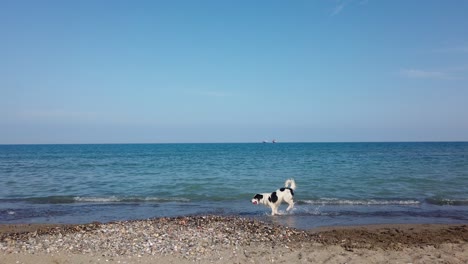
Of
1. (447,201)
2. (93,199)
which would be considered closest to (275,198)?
(447,201)

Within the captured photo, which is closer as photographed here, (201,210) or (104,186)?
(201,210)

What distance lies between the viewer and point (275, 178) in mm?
24453

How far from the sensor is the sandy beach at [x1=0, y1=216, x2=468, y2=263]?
745cm

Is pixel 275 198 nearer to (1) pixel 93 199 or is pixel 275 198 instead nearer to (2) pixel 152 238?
(2) pixel 152 238

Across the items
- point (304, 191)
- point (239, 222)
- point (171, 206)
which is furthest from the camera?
point (304, 191)

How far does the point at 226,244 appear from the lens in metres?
8.24

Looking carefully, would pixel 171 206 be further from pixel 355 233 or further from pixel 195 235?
pixel 355 233

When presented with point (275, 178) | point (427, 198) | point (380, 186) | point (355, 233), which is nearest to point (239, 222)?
point (355, 233)

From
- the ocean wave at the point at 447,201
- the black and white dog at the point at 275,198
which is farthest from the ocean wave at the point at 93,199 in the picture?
the ocean wave at the point at 447,201

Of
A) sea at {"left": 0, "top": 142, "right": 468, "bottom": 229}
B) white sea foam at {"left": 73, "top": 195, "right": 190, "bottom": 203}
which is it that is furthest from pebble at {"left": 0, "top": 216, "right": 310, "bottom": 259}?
white sea foam at {"left": 73, "top": 195, "right": 190, "bottom": 203}

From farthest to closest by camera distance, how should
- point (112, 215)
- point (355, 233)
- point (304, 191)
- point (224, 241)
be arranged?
point (304, 191)
point (112, 215)
point (355, 233)
point (224, 241)

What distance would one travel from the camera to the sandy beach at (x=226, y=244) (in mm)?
7445

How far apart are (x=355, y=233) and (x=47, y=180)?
20854 mm

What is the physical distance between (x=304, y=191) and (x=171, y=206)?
705 cm
